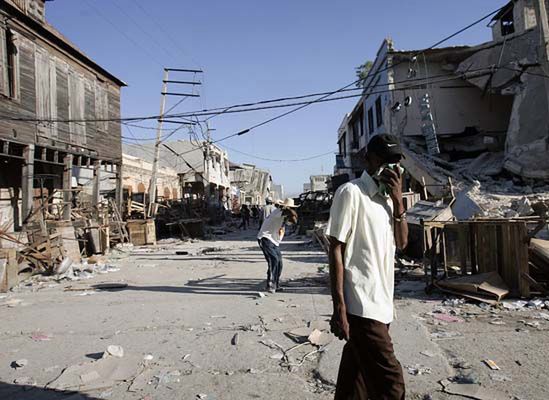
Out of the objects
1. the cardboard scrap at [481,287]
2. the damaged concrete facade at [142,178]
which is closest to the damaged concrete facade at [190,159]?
the damaged concrete facade at [142,178]

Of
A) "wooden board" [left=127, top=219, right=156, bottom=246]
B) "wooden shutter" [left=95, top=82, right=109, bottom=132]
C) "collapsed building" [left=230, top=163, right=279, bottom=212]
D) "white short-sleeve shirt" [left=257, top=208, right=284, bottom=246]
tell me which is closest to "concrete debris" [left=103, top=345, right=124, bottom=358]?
"white short-sleeve shirt" [left=257, top=208, right=284, bottom=246]

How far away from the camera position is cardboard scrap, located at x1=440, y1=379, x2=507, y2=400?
3437mm

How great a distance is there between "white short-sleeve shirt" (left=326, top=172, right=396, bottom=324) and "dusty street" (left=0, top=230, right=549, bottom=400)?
1414mm

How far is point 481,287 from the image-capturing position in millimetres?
6438

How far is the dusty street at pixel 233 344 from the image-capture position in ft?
12.6

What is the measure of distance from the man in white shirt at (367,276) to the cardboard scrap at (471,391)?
1221mm

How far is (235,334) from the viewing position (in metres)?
5.41

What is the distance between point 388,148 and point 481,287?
4568mm

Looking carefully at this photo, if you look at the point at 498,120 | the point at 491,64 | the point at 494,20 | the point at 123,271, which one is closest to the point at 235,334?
the point at 123,271

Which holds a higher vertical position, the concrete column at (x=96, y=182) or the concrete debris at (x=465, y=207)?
the concrete column at (x=96, y=182)

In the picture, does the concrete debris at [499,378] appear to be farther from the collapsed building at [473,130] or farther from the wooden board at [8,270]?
the wooden board at [8,270]

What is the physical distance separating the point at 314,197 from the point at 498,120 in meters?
9.70

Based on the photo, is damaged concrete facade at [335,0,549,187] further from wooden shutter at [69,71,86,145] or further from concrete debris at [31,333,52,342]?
concrete debris at [31,333,52,342]

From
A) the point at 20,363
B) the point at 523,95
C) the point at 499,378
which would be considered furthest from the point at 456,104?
the point at 20,363
